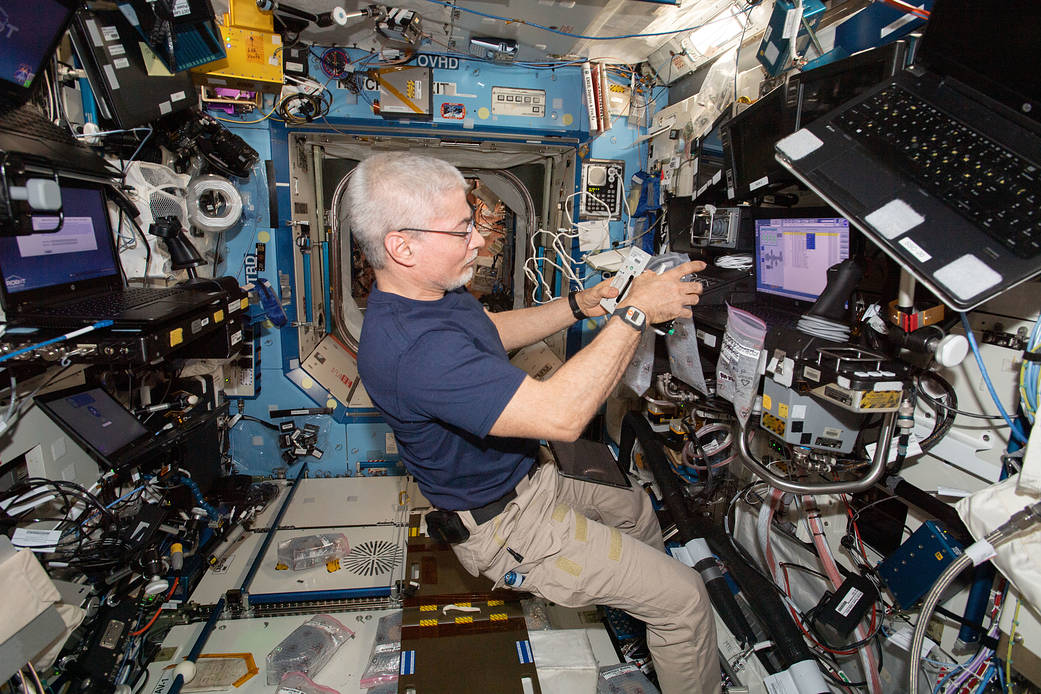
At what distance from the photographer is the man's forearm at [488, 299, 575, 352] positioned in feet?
6.78

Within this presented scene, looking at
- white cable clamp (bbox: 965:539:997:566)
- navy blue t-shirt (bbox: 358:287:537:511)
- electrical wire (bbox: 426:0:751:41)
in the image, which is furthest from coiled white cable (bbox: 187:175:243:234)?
white cable clamp (bbox: 965:539:997:566)

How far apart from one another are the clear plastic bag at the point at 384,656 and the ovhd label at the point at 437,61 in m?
3.37

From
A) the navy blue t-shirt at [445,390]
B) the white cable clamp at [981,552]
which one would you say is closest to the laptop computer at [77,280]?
the navy blue t-shirt at [445,390]

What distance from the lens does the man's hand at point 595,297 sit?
1.79 m

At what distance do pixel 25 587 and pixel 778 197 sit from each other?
302 cm

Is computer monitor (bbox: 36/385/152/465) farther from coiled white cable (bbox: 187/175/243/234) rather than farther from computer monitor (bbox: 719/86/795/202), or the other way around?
computer monitor (bbox: 719/86/795/202)

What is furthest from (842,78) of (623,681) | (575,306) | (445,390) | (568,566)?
(623,681)

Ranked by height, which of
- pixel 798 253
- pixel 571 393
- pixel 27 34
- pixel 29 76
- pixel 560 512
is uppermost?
pixel 27 34

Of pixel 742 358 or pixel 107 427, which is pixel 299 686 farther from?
pixel 742 358

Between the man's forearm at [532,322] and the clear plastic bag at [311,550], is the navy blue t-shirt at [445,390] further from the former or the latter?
the clear plastic bag at [311,550]

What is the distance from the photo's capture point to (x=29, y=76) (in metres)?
1.79

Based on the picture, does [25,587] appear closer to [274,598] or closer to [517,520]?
[274,598]

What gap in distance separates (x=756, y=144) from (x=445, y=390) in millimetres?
1529

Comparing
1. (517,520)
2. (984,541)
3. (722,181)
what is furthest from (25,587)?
(722,181)
